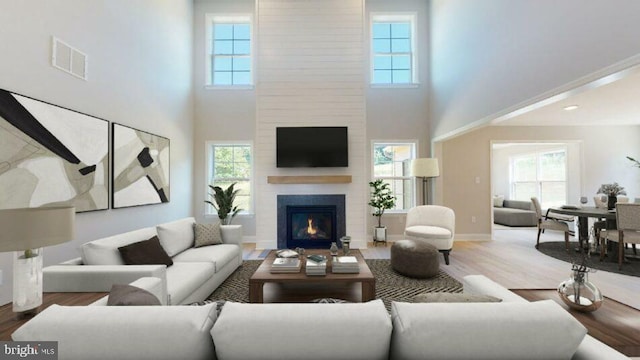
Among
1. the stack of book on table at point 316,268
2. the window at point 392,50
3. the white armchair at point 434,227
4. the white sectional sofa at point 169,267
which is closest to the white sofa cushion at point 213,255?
the white sectional sofa at point 169,267

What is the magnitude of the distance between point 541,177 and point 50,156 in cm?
1045

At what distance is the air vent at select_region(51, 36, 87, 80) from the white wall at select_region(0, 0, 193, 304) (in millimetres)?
50

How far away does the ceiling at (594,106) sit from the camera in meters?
2.72

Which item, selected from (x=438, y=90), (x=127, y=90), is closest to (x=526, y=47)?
(x=438, y=90)

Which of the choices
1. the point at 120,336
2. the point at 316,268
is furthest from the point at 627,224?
the point at 120,336

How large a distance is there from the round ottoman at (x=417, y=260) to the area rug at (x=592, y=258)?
162cm

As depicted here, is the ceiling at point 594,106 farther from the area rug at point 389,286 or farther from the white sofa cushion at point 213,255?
the white sofa cushion at point 213,255

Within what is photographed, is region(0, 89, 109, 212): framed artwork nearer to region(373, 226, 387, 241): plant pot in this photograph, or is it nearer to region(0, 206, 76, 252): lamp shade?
region(0, 206, 76, 252): lamp shade

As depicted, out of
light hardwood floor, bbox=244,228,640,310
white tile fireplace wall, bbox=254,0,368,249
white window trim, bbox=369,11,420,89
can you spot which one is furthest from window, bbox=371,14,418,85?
light hardwood floor, bbox=244,228,640,310

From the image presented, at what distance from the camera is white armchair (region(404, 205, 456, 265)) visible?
401 centimetres

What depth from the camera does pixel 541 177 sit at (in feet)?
25.8

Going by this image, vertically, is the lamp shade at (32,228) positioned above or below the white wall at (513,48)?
below

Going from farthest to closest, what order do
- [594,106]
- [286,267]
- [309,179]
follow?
[309,179] < [594,106] < [286,267]

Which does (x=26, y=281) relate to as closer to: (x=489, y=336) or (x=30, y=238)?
(x=30, y=238)
